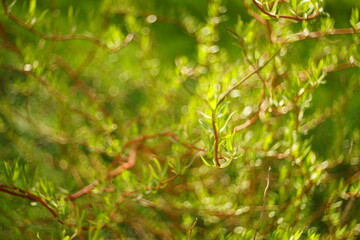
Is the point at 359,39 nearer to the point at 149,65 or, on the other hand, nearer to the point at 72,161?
the point at 149,65

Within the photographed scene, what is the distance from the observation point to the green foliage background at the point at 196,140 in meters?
0.66

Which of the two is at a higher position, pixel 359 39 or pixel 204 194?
pixel 359 39

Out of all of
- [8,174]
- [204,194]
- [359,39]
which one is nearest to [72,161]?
[204,194]

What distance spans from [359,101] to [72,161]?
982 mm

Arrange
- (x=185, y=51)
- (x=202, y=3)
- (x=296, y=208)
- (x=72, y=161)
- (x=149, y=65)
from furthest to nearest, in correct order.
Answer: (x=202, y=3), (x=185, y=51), (x=72, y=161), (x=149, y=65), (x=296, y=208)

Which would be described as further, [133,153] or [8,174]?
[133,153]

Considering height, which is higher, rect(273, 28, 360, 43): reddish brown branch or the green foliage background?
rect(273, 28, 360, 43): reddish brown branch

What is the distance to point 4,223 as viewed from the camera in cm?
100

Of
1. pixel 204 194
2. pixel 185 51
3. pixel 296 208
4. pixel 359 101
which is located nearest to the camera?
pixel 296 208

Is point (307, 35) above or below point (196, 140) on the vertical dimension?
above

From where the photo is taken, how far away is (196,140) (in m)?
0.74

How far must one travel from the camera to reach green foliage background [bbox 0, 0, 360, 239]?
2.15ft

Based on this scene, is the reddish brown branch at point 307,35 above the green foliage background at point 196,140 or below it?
above

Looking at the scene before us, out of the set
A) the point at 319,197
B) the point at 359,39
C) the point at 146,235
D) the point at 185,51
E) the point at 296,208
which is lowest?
the point at 185,51
